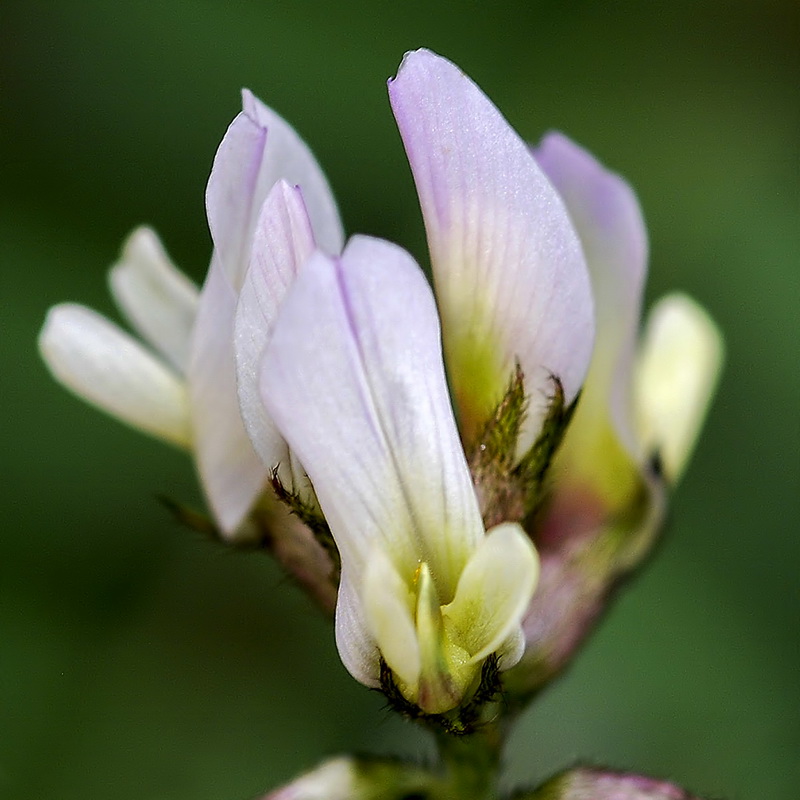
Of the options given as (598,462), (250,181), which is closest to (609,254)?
(598,462)

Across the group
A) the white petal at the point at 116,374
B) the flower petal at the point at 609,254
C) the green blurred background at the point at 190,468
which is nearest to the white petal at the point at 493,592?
the flower petal at the point at 609,254

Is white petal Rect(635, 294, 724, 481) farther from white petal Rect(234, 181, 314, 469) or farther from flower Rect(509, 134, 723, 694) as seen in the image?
white petal Rect(234, 181, 314, 469)

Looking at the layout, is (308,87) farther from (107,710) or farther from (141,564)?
Result: (107,710)

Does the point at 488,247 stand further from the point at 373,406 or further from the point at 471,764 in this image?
the point at 471,764

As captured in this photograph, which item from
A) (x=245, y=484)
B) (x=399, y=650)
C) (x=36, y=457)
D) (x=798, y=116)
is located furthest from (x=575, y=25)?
(x=399, y=650)

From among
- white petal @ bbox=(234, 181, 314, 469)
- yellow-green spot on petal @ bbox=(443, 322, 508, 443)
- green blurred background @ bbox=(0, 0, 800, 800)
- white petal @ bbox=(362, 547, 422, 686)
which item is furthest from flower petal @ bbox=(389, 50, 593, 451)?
green blurred background @ bbox=(0, 0, 800, 800)
